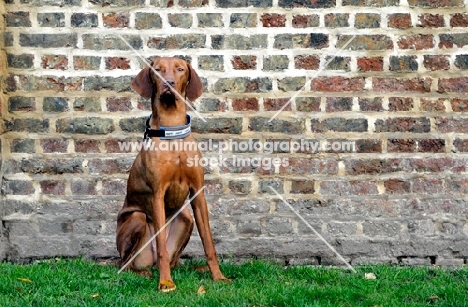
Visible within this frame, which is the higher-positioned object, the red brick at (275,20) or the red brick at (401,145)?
the red brick at (275,20)

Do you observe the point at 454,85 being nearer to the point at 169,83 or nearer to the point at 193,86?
the point at 193,86

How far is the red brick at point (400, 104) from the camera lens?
5566mm

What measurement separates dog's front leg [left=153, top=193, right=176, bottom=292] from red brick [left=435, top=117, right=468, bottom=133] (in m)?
2.54

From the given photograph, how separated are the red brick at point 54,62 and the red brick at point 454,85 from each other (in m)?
3.23

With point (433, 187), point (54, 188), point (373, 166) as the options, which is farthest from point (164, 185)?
point (433, 187)

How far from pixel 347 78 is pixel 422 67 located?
0.65 metres

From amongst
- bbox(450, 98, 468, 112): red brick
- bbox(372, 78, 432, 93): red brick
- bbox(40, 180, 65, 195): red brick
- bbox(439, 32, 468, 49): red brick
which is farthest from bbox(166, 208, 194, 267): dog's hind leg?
bbox(439, 32, 468, 49): red brick

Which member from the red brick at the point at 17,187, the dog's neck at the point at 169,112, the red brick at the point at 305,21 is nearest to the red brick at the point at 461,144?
the red brick at the point at 305,21

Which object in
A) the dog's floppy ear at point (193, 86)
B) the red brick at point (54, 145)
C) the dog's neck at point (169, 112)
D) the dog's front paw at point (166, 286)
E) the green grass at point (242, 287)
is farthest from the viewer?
the red brick at point (54, 145)

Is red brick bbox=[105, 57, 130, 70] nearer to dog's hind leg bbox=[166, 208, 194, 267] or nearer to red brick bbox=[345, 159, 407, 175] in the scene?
dog's hind leg bbox=[166, 208, 194, 267]

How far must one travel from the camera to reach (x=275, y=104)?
18.4 feet

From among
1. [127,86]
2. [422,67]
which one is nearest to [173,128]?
[127,86]

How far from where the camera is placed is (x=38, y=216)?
5.61 meters

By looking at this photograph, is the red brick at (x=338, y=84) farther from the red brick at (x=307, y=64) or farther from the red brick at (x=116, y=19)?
the red brick at (x=116, y=19)
